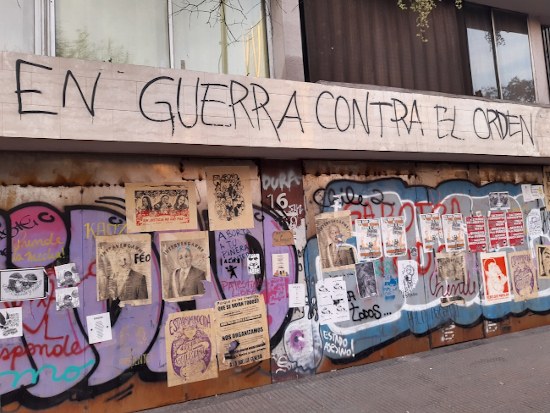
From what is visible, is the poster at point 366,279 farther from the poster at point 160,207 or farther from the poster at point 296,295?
the poster at point 160,207

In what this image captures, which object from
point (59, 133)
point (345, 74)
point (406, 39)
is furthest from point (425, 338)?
point (59, 133)

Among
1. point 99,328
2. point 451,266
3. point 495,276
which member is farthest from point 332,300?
point 495,276

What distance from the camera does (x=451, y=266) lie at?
660 cm

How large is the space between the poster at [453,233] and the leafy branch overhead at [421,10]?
2.84 metres

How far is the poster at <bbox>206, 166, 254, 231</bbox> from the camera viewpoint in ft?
16.7

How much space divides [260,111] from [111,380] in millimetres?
3305

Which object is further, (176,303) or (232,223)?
(232,223)

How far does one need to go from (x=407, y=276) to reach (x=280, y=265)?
6.83ft

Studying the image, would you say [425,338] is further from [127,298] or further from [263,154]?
[127,298]

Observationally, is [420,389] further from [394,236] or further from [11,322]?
[11,322]

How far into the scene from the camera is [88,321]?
14.5 ft

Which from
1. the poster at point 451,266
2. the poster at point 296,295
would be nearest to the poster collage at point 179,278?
the poster at point 296,295

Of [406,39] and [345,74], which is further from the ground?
[406,39]

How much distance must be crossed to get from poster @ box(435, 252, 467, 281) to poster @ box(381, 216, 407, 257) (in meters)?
0.70
